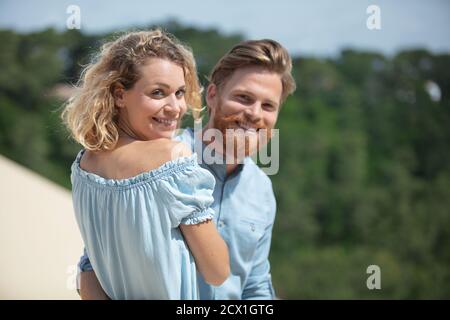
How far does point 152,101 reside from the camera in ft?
4.52

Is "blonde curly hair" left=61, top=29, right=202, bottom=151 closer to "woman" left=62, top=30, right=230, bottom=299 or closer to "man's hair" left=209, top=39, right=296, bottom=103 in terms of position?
"woman" left=62, top=30, right=230, bottom=299

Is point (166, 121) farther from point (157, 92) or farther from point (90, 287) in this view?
point (90, 287)

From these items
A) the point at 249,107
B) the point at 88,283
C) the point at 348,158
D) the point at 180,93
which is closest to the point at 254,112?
the point at 249,107

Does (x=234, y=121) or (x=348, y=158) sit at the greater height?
(x=348, y=158)

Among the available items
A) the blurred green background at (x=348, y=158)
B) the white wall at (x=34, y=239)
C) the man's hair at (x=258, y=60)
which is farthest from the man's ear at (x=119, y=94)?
the blurred green background at (x=348, y=158)

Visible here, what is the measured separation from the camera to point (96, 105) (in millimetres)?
1385

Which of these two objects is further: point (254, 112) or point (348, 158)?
point (348, 158)

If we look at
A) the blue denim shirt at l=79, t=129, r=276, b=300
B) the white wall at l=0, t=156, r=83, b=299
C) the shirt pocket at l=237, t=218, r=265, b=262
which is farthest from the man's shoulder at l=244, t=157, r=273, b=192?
the white wall at l=0, t=156, r=83, b=299

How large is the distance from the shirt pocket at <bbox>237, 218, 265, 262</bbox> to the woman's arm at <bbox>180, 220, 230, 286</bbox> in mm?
335

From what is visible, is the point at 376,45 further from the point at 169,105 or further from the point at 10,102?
the point at 169,105

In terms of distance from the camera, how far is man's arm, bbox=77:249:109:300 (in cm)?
147

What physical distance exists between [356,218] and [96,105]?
12726 mm

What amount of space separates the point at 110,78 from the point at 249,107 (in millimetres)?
394

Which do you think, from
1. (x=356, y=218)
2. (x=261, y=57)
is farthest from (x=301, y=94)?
(x=261, y=57)
